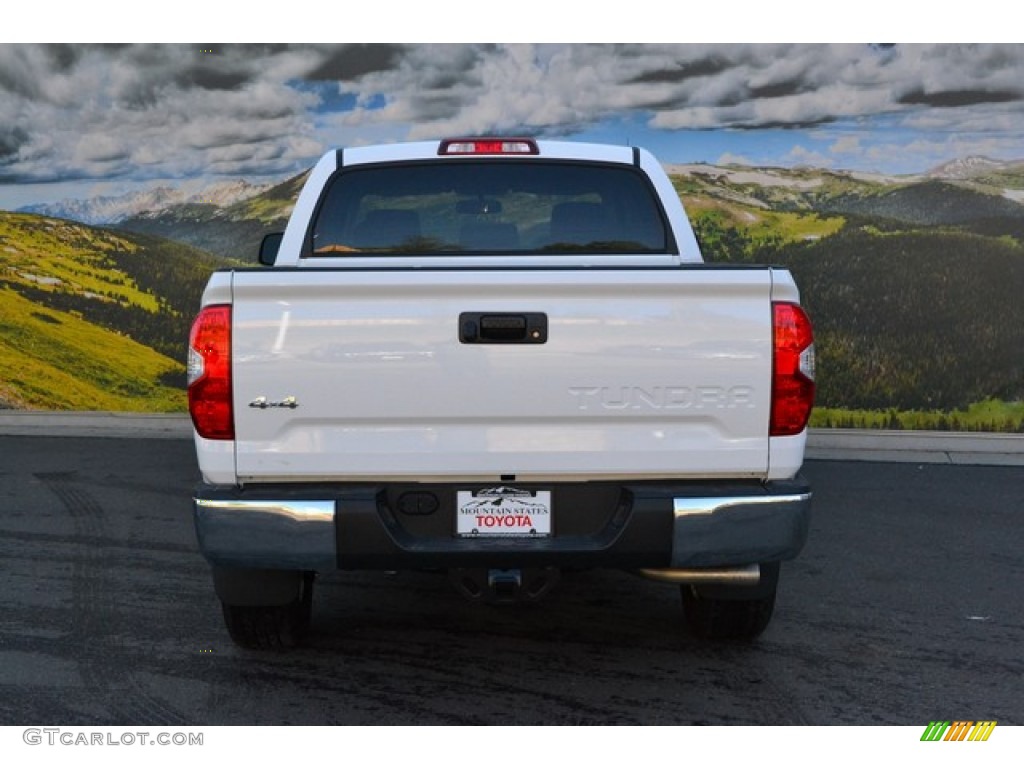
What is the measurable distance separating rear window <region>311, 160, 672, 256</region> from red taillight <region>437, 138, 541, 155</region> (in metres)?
0.05

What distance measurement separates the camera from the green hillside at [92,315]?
12.9m

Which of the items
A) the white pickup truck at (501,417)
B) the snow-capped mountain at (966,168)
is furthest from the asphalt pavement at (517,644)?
the snow-capped mountain at (966,168)

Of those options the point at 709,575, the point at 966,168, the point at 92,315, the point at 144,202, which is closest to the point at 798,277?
the point at 966,168

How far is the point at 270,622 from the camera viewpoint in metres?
5.12

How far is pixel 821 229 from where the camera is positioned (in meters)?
12.2

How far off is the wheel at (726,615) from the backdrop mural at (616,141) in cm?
669

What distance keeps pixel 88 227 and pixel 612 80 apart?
17.8 feet

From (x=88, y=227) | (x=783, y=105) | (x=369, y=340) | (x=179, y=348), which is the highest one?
(x=369, y=340)

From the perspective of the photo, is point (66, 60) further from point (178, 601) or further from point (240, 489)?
point (240, 489)

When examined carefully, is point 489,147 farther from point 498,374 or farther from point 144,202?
point 144,202

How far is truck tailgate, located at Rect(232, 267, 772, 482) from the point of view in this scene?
4289 mm

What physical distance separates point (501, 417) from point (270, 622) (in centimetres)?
144

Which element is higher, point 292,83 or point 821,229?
point 292,83

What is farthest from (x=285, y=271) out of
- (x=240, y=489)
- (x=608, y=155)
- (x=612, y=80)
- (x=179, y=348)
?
(x=179, y=348)
